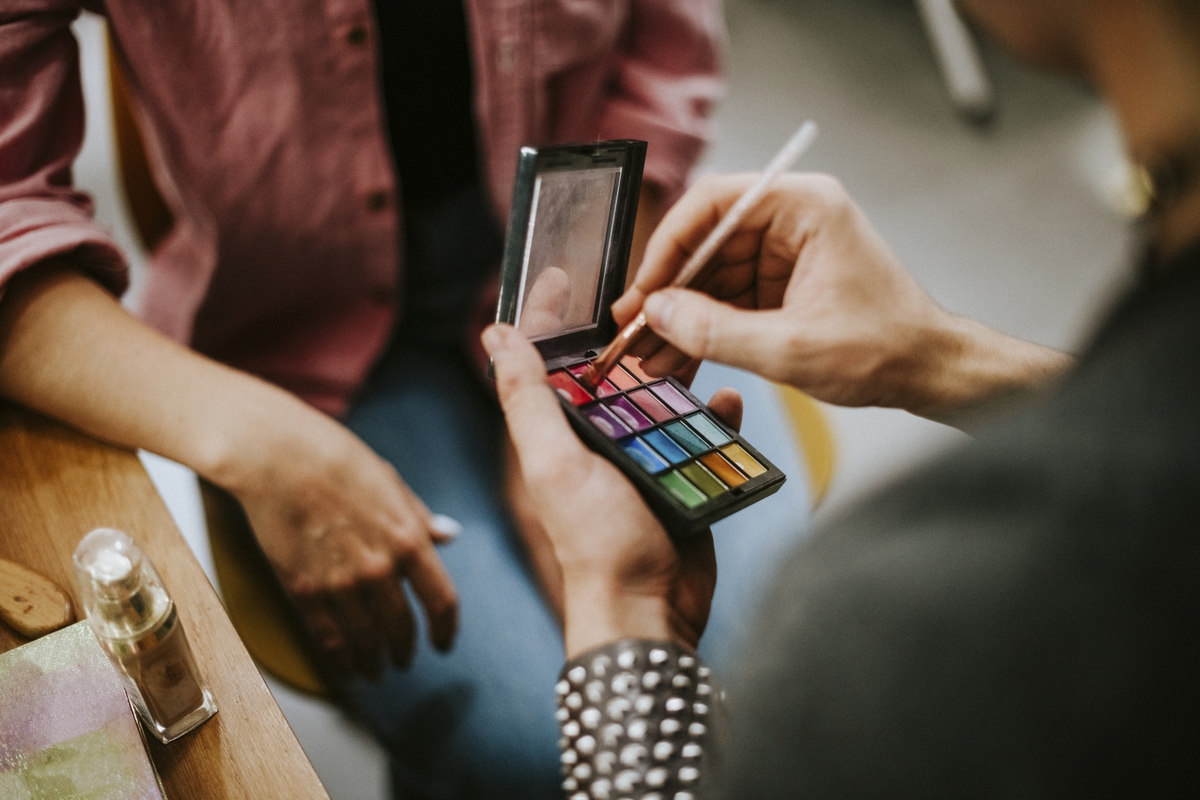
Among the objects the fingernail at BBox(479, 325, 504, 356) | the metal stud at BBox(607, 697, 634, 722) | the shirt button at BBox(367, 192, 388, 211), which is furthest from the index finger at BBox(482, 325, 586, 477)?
the shirt button at BBox(367, 192, 388, 211)

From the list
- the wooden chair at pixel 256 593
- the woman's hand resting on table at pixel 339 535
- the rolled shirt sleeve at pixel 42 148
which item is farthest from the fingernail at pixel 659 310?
the rolled shirt sleeve at pixel 42 148

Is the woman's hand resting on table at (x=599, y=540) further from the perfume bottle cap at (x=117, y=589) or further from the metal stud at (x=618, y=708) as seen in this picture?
the perfume bottle cap at (x=117, y=589)

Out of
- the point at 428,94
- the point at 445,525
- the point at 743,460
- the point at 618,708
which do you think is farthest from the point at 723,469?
the point at 428,94

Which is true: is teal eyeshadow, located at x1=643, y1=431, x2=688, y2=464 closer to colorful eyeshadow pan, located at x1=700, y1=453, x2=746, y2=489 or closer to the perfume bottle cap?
colorful eyeshadow pan, located at x1=700, y1=453, x2=746, y2=489

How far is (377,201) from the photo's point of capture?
517 mm

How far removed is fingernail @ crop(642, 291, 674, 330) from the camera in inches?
13.5

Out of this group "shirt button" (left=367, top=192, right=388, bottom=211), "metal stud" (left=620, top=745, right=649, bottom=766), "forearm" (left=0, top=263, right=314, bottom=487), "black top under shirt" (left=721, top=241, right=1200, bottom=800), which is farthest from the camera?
"shirt button" (left=367, top=192, right=388, bottom=211)

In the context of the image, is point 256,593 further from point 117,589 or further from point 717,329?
point 717,329

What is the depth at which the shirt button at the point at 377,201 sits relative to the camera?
0.51m

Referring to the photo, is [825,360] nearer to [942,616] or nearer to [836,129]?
[942,616]

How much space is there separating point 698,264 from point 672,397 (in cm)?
7

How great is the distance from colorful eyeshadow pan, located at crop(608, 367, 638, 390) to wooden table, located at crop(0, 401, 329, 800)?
0.22 metres

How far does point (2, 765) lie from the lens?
0.27m

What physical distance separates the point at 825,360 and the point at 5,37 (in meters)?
0.48
